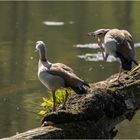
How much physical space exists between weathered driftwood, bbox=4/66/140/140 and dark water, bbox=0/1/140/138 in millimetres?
3675

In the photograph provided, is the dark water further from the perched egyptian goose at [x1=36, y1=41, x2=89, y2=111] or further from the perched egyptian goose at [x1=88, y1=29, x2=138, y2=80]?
the perched egyptian goose at [x1=36, y1=41, x2=89, y2=111]

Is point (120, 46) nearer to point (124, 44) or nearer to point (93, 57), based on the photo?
point (124, 44)

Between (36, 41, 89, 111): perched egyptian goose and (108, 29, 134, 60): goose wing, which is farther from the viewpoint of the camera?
(108, 29, 134, 60): goose wing

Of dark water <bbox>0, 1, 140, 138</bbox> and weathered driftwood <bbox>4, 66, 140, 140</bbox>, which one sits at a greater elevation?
dark water <bbox>0, 1, 140, 138</bbox>

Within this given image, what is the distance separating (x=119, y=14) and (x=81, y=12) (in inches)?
79.1

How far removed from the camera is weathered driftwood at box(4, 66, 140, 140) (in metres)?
7.47

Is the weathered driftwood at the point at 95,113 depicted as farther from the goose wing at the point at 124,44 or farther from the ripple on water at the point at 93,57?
the ripple on water at the point at 93,57

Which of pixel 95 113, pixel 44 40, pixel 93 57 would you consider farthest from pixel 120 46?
pixel 44 40

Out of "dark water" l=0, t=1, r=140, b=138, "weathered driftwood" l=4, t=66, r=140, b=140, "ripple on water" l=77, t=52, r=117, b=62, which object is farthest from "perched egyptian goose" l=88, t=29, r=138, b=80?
"ripple on water" l=77, t=52, r=117, b=62

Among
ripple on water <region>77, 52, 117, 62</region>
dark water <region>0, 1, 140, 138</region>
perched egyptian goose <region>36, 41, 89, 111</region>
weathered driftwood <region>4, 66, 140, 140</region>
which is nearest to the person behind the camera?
weathered driftwood <region>4, 66, 140, 140</region>

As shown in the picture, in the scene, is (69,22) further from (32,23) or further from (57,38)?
(57,38)

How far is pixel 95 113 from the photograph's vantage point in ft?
25.7

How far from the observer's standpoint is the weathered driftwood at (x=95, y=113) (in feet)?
24.5

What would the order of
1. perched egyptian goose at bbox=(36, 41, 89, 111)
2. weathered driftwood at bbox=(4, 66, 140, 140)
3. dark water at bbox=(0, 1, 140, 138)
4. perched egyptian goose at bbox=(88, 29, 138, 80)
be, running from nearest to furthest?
weathered driftwood at bbox=(4, 66, 140, 140), perched egyptian goose at bbox=(36, 41, 89, 111), perched egyptian goose at bbox=(88, 29, 138, 80), dark water at bbox=(0, 1, 140, 138)
